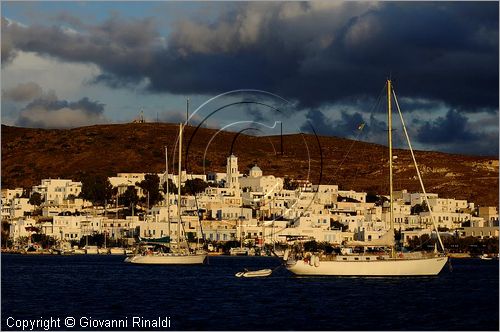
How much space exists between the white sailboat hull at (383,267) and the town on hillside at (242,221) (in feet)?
239

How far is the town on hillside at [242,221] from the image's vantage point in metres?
160

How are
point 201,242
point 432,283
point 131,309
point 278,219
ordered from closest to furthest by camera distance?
point 131,309
point 432,283
point 201,242
point 278,219

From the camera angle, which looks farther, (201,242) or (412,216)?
(412,216)

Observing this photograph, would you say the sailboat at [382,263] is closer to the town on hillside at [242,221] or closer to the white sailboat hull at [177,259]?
the white sailboat hull at [177,259]

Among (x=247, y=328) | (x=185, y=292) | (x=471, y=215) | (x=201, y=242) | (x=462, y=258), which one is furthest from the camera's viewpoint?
(x=471, y=215)

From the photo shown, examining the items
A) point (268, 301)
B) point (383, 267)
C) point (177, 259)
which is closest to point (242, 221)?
point (177, 259)

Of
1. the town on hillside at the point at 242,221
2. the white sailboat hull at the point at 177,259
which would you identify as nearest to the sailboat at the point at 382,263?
the white sailboat hull at the point at 177,259

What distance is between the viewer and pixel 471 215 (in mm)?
191500

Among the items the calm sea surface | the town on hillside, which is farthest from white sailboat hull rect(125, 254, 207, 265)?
the town on hillside

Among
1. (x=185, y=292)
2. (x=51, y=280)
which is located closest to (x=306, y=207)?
(x=51, y=280)

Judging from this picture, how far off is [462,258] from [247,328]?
107 metres

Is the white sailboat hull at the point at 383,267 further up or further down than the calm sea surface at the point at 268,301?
further up

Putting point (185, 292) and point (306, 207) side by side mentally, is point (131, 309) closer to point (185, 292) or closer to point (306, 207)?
point (185, 292)

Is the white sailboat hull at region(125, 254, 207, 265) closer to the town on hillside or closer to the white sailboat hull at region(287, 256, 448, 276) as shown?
the white sailboat hull at region(287, 256, 448, 276)
